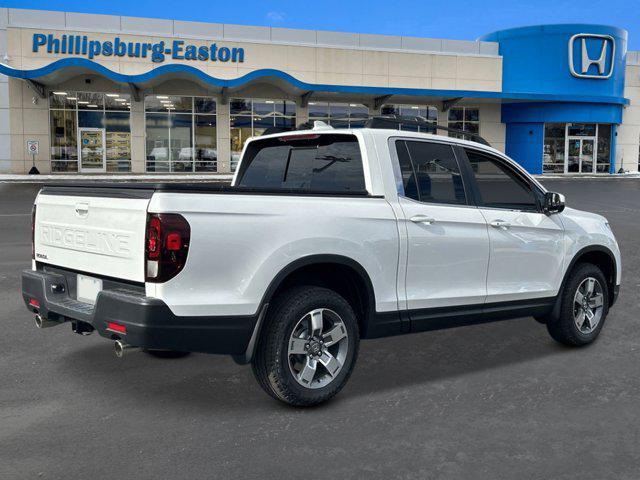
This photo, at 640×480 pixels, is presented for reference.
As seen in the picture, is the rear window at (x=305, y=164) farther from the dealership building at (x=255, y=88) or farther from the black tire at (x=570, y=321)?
the dealership building at (x=255, y=88)

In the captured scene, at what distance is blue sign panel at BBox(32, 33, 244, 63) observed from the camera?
3481 cm

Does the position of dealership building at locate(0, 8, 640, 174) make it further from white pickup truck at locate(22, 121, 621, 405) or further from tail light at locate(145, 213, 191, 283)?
tail light at locate(145, 213, 191, 283)

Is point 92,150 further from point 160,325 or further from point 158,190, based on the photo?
point 160,325

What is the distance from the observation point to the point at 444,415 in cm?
421

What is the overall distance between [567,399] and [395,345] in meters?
1.68

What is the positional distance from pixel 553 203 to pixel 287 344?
2722 mm

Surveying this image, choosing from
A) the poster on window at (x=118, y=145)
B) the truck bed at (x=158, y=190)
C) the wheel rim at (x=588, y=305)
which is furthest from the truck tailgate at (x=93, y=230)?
the poster on window at (x=118, y=145)

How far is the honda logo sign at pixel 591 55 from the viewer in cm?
4303

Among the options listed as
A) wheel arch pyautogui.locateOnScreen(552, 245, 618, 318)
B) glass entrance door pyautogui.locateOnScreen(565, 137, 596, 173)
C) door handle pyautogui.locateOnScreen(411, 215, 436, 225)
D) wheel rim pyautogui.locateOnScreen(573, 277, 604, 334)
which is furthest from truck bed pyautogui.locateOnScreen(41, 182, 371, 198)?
glass entrance door pyautogui.locateOnScreen(565, 137, 596, 173)

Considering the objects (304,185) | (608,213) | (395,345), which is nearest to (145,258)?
(304,185)

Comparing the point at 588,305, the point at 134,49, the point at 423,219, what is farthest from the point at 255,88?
the point at 423,219

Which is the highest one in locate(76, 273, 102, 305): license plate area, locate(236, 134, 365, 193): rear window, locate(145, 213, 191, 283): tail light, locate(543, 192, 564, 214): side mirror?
locate(236, 134, 365, 193): rear window

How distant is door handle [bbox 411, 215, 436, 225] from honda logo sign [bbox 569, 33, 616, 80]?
139 feet

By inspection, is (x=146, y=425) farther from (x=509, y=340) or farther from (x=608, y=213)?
(x=608, y=213)
